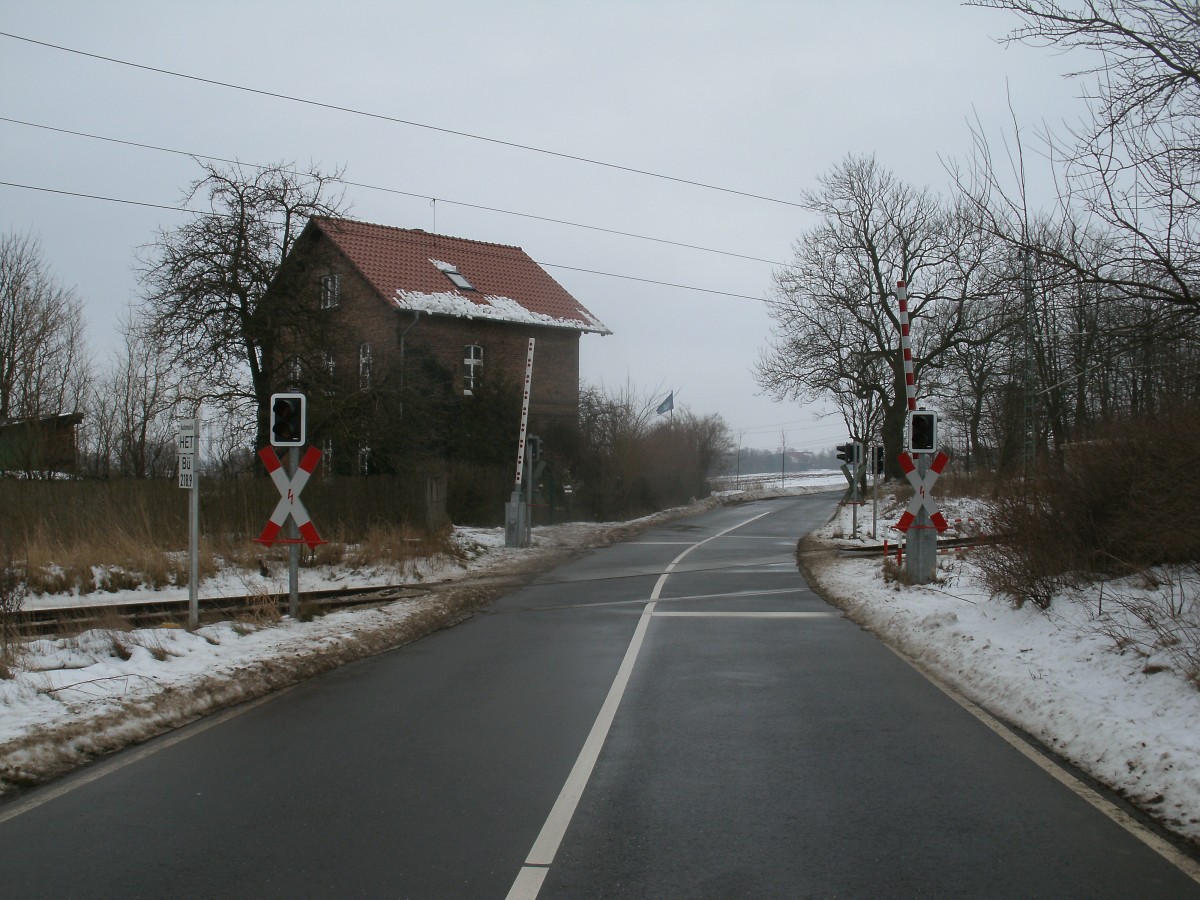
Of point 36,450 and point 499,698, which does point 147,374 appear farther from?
point 499,698

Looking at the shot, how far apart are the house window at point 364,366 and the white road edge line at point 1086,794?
19262 mm

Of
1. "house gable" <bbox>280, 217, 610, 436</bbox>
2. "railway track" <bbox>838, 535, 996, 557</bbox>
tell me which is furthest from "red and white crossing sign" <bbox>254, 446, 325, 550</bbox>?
"house gable" <bbox>280, 217, 610, 436</bbox>

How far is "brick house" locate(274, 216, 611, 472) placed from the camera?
123 feet

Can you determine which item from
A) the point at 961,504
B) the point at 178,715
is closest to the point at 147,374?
the point at 961,504

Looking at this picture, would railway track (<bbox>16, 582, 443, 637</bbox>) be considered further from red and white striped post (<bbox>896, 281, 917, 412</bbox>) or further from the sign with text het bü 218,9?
red and white striped post (<bbox>896, 281, 917, 412</bbox>)

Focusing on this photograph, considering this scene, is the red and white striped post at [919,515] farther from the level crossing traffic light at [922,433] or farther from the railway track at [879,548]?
the railway track at [879,548]

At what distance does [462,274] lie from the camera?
4206cm

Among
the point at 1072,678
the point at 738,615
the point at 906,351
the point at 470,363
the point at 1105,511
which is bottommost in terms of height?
the point at 738,615

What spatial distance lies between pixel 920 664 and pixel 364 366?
63.6 feet

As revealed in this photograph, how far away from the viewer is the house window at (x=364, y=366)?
25703mm

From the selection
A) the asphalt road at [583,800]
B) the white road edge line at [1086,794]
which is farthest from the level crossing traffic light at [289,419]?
the white road edge line at [1086,794]

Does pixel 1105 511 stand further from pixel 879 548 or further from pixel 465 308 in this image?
pixel 465 308

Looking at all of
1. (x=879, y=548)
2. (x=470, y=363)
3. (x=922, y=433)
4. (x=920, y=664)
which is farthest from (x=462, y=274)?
(x=920, y=664)

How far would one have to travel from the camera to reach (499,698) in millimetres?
8484
